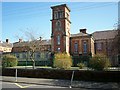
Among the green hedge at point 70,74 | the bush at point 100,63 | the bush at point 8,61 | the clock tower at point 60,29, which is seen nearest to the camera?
the green hedge at point 70,74

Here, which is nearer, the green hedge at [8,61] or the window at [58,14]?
the green hedge at [8,61]

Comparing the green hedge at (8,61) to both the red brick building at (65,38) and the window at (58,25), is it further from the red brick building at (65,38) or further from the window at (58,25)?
the window at (58,25)

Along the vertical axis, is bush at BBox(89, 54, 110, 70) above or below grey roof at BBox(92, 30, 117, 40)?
below

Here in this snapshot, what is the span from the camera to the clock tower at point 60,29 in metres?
55.9

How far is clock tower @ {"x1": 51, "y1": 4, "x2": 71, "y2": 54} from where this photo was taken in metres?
55.9

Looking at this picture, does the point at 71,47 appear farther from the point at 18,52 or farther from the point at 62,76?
the point at 62,76

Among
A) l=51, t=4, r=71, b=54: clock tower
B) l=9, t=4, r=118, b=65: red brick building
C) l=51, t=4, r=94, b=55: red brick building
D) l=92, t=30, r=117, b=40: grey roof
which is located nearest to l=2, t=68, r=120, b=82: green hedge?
l=9, t=4, r=118, b=65: red brick building

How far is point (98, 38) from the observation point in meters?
58.7

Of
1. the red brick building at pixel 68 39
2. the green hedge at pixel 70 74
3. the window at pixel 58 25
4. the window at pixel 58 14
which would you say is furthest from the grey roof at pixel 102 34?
the green hedge at pixel 70 74

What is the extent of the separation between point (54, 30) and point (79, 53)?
9484 mm

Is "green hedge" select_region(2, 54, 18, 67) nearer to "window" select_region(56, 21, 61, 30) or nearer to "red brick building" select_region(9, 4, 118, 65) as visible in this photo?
"red brick building" select_region(9, 4, 118, 65)

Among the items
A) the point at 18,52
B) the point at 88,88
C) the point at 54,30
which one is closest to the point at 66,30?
the point at 54,30

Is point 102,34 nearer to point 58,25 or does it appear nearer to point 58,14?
point 58,25

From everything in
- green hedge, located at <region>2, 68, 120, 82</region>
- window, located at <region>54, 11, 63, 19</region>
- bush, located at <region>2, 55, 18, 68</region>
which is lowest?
green hedge, located at <region>2, 68, 120, 82</region>
